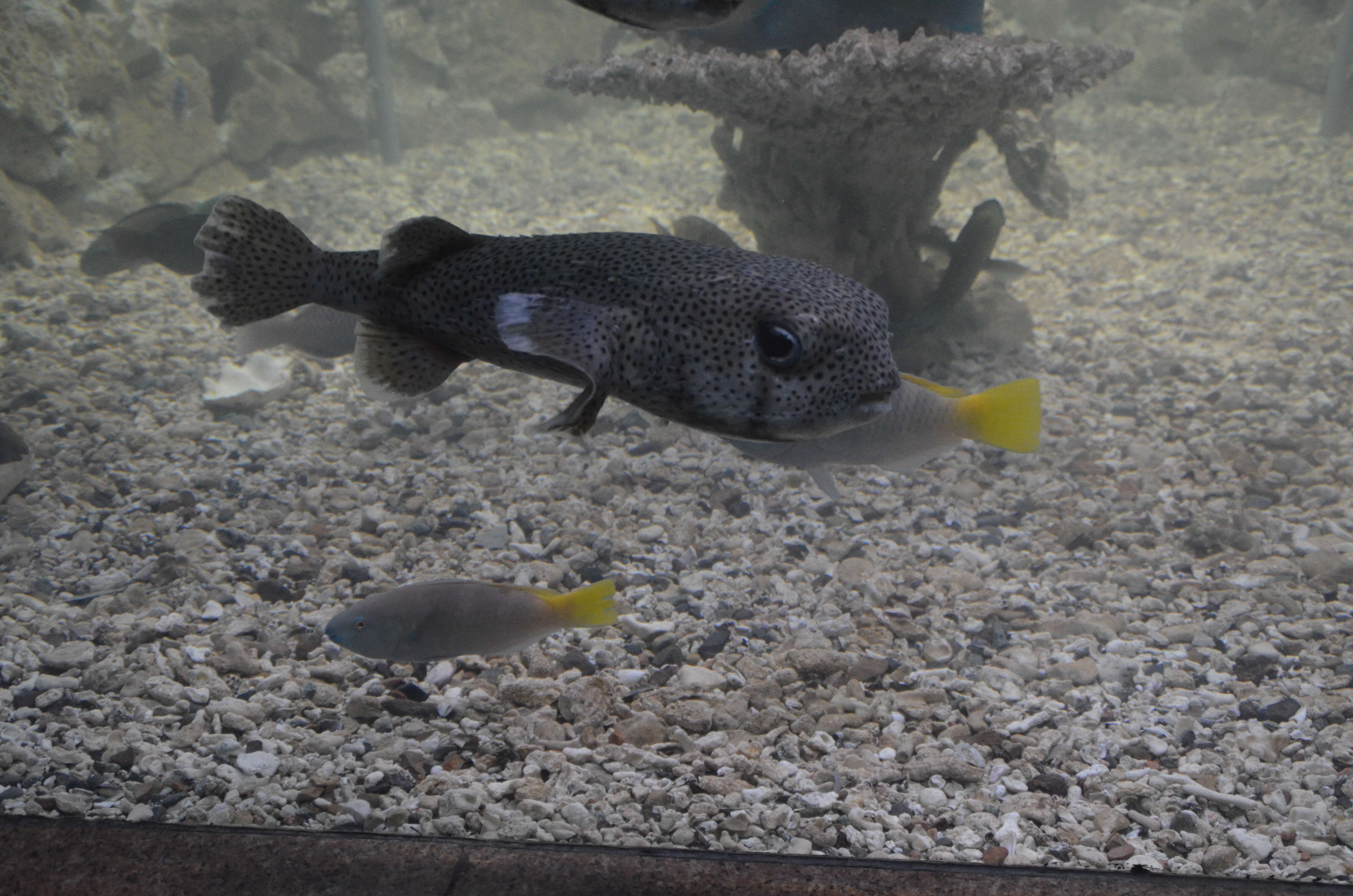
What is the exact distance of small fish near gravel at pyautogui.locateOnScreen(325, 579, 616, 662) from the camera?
86.9 inches

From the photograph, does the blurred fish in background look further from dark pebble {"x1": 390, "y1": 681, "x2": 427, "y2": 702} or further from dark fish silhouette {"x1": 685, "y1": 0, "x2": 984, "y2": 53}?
dark pebble {"x1": 390, "y1": 681, "x2": 427, "y2": 702}

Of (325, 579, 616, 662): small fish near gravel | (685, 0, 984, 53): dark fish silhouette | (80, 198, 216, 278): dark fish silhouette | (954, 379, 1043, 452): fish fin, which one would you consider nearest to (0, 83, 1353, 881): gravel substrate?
(325, 579, 616, 662): small fish near gravel

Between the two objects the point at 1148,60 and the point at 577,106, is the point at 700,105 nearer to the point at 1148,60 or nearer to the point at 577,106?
the point at 577,106

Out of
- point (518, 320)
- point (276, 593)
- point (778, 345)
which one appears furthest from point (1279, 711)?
point (276, 593)

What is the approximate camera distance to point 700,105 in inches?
173

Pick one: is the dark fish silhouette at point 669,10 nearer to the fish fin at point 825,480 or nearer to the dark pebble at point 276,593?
the fish fin at point 825,480

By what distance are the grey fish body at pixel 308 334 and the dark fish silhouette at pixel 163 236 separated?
1202 millimetres

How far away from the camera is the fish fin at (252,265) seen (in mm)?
1557

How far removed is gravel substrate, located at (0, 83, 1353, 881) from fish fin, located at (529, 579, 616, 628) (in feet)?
1.35

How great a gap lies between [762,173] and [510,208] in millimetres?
5210

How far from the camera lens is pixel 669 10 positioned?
1.20m

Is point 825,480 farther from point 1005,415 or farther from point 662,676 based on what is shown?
point 662,676

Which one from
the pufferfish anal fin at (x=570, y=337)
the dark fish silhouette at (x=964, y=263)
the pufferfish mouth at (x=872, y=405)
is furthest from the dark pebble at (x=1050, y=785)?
the dark fish silhouette at (x=964, y=263)

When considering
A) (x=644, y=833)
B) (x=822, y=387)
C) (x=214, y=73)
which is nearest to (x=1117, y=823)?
(x=644, y=833)
